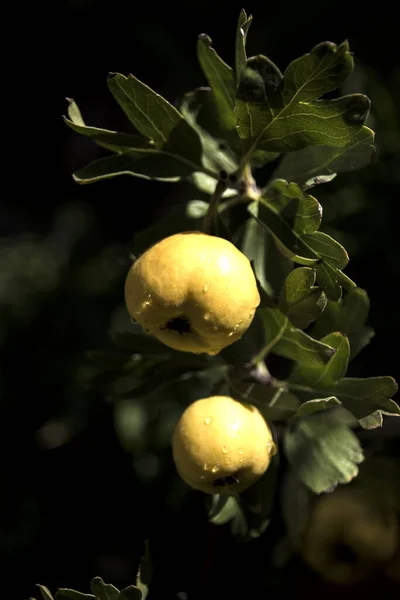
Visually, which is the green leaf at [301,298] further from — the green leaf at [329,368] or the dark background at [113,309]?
the dark background at [113,309]

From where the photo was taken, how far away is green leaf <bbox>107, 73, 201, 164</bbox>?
897 millimetres

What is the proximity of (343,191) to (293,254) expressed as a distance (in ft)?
2.17

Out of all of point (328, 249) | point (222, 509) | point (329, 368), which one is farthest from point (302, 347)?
point (222, 509)

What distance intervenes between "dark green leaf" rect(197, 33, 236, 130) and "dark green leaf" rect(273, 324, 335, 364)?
0.29 metres

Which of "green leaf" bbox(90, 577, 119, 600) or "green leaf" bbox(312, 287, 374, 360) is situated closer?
"green leaf" bbox(90, 577, 119, 600)

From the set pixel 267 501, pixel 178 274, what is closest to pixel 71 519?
pixel 267 501

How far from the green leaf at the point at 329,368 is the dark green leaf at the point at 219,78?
12.3 inches

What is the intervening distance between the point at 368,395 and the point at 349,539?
0.50 m

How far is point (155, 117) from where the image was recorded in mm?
930

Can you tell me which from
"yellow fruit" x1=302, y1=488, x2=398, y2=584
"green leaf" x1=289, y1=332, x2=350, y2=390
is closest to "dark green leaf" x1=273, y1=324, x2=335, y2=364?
"green leaf" x1=289, y1=332, x2=350, y2=390

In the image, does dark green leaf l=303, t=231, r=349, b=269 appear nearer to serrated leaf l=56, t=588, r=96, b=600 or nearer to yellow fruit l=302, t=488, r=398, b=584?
serrated leaf l=56, t=588, r=96, b=600

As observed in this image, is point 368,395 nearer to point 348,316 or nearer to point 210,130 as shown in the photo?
→ point 348,316

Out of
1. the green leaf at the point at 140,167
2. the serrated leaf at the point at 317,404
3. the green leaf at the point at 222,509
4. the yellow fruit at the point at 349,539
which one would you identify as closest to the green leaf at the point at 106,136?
the green leaf at the point at 140,167

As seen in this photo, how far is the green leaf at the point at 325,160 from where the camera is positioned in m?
0.94
